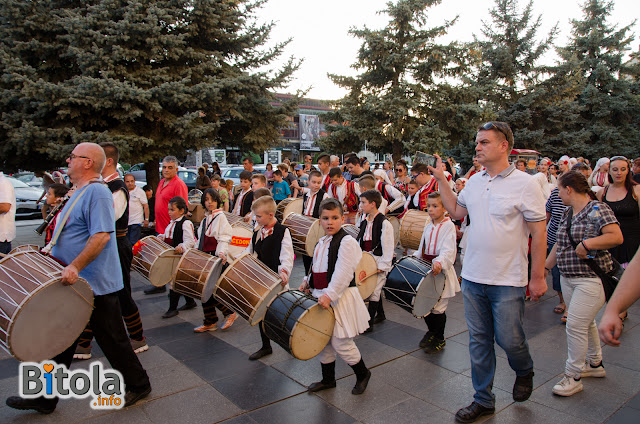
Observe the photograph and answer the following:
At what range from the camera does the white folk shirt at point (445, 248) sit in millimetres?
4777

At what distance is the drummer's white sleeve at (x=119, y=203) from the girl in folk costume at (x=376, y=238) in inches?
A: 103

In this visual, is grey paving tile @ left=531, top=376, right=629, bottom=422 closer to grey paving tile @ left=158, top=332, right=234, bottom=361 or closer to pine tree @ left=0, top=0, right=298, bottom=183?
grey paving tile @ left=158, top=332, right=234, bottom=361

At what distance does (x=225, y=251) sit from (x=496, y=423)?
3.38m

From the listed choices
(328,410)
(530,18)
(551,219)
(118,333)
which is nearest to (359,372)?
(328,410)

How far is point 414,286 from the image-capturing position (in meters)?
4.57

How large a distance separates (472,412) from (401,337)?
6.12 ft

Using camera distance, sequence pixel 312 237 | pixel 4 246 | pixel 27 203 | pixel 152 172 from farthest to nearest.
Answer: pixel 27 203
pixel 152 172
pixel 312 237
pixel 4 246

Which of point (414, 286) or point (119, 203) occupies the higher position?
point (119, 203)

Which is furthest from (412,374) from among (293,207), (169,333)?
(293,207)

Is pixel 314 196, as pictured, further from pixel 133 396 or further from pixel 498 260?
pixel 498 260

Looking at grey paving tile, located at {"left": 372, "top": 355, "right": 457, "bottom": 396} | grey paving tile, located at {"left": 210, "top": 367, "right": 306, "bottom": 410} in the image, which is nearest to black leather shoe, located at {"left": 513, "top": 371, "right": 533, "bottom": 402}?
grey paving tile, located at {"left": 372, "top": 355, "right": 457, "bottom": 396}

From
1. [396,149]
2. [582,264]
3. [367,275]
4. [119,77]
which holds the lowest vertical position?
[367,275]

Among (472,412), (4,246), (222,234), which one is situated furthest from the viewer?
(4,246)

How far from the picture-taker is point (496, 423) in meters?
3.45
